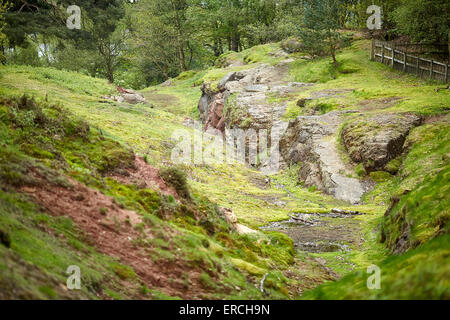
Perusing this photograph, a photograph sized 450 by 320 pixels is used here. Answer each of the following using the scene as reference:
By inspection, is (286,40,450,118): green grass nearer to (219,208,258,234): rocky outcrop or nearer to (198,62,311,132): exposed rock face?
(198,62,311,132): exposed rock face

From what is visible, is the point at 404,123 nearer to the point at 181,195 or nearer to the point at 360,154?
the point at 360,154

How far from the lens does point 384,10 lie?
41.8 m

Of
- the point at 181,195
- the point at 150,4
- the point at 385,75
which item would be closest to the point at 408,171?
the point at 181,195

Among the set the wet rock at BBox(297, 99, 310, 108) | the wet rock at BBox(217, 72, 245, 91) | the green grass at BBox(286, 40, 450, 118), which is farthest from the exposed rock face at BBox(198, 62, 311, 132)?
the green grass at BBox(286, 40, 450, 118)

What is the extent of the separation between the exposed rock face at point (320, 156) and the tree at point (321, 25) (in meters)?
12.3

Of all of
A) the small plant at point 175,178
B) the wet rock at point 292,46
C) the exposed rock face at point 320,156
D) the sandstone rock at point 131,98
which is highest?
the wet rock at point 292,46

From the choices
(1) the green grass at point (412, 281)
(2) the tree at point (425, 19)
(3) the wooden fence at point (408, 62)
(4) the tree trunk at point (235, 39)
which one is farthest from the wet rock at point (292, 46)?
(1) the green grass at point (412, 281)

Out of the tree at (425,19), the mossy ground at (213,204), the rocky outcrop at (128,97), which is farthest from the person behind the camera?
the rocky outcrop at (128,97)

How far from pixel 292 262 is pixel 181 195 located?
155 inches

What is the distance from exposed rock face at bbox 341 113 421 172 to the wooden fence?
33.3 ft

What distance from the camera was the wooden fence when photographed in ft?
102

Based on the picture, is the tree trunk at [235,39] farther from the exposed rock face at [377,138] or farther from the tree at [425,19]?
the exposed rock face at [377,138]

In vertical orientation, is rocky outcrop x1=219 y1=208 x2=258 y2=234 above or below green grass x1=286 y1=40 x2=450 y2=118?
below

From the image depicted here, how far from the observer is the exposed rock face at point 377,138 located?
21891mm
